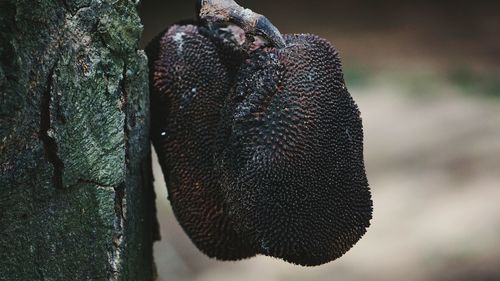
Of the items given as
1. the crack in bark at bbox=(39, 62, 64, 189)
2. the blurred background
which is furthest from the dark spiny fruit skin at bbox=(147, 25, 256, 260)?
the blurred background

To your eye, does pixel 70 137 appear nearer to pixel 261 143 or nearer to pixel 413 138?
pixel 261 143

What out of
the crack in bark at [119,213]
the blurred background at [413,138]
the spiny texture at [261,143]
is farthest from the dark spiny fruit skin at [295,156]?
the blurred background at [413,138]

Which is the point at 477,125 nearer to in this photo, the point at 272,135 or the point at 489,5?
the point at 489,5

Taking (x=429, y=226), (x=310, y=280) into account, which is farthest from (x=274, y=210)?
(x=429, y=226)

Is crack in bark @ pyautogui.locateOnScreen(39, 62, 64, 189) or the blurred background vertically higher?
the blurred background

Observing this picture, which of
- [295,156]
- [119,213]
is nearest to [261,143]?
[295,156]

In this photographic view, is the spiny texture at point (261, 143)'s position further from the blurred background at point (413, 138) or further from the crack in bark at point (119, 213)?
the blurred background at point (413, 138)

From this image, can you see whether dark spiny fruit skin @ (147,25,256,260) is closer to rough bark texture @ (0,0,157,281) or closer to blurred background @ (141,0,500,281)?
rough bark texture @ (0,0,157,281)

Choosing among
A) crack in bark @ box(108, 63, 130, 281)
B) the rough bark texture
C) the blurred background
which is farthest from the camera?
the blurred background
